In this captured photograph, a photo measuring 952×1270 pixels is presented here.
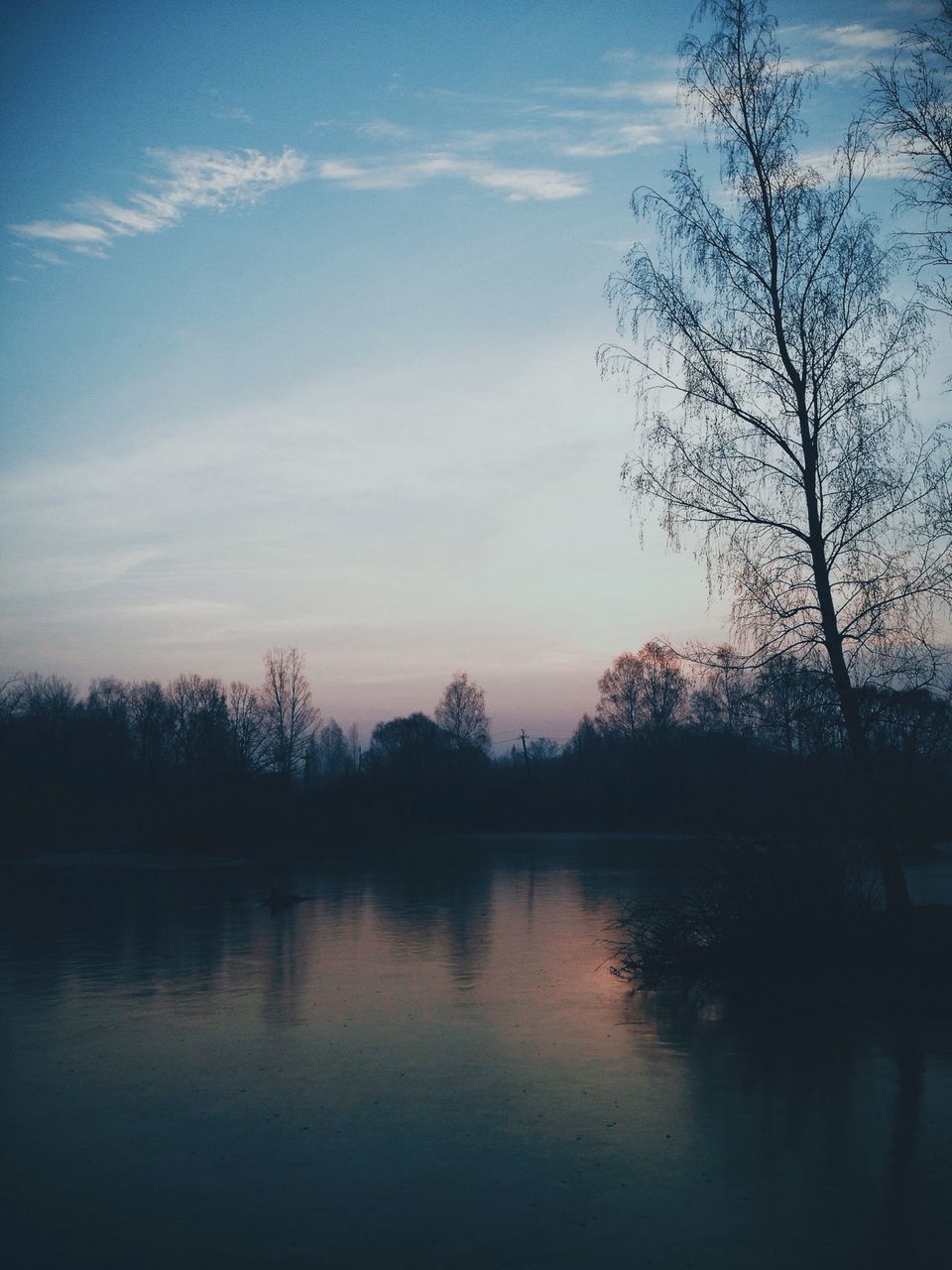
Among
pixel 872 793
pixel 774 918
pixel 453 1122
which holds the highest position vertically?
pixel 872 793

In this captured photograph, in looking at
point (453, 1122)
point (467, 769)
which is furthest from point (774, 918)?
point (467, 769)

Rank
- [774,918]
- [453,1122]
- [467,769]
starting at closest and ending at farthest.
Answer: [453,1122]
[774,918]
[467,769]

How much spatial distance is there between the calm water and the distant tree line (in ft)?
10.8

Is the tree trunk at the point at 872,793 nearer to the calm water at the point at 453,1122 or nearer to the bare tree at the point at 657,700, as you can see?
the calm water at the point at 453,1122

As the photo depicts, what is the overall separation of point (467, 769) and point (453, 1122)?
6176 centimetres

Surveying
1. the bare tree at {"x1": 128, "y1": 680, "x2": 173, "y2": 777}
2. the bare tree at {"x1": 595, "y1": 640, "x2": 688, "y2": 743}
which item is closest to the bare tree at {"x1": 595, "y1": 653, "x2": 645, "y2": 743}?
the bare tree at {"x1": 595, "y1": 640, "x2": 688, "y2": 743}

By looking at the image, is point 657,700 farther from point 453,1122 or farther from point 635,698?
point 453,1122

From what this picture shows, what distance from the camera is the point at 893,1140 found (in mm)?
6270

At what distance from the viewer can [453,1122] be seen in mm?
7023

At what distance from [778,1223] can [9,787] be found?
49283mm

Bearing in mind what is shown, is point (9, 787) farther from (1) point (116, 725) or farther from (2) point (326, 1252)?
(2) point (326, 1252)

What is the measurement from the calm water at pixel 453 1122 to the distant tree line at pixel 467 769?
10.8 ft

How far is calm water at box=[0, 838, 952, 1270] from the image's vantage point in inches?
198

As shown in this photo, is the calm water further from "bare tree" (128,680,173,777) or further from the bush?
"bare tree" (128,680,173,777)
